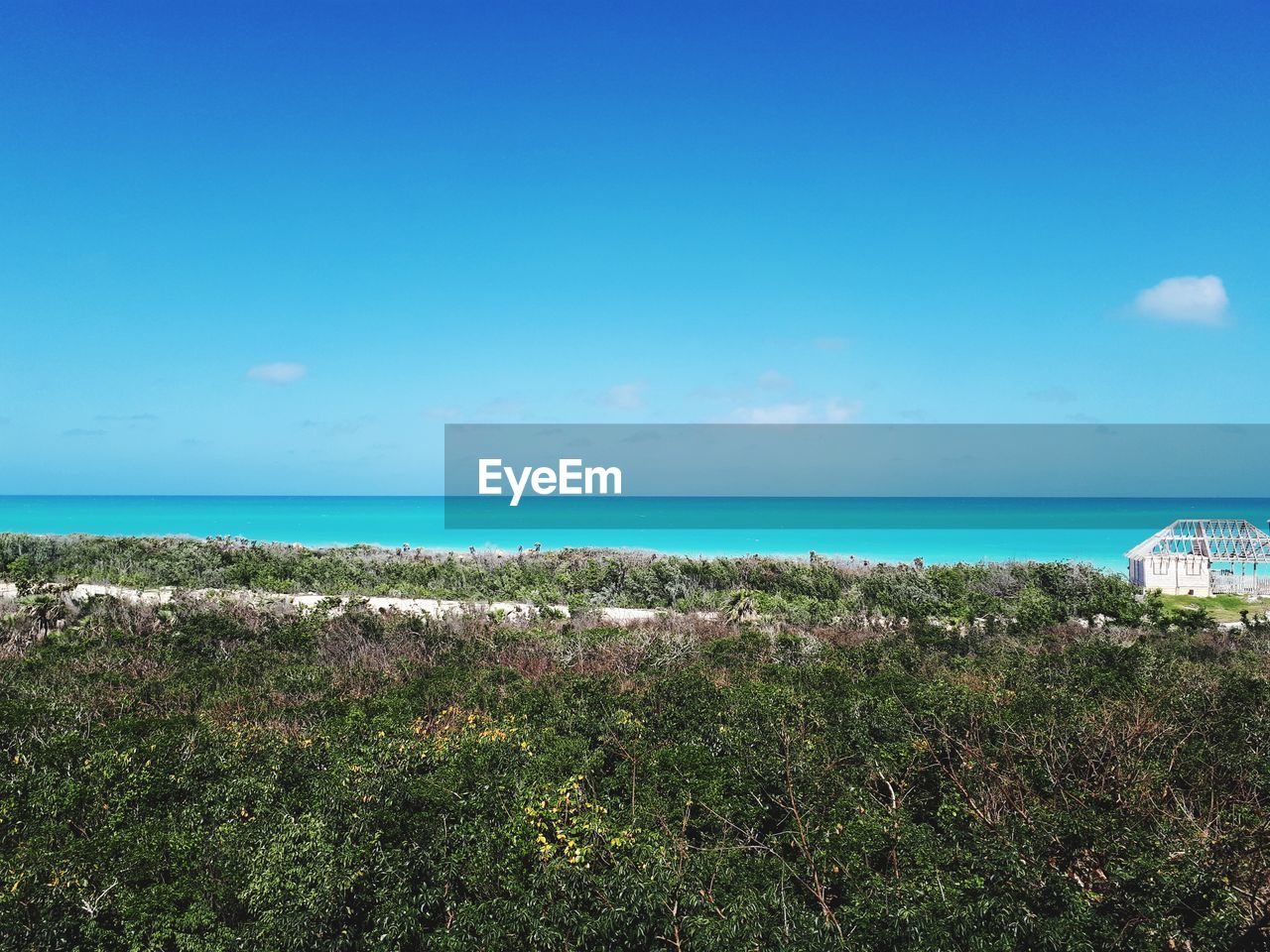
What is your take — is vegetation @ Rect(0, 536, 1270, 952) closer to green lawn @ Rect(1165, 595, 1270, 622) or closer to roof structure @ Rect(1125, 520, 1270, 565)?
green lawn @ Rect(1165, 595, 1270, 622)

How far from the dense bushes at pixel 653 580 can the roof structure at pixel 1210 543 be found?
4117 mm

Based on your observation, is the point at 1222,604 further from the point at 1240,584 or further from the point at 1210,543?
the point at 1210,543

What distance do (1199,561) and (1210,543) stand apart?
4.38 metres

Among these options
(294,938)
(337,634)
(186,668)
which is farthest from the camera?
(337,634)

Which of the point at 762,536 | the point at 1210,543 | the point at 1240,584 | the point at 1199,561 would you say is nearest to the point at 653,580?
the point at 1199,561

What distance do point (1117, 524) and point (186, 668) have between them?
2896 inches

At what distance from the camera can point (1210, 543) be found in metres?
25.6

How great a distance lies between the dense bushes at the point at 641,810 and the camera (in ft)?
11.7

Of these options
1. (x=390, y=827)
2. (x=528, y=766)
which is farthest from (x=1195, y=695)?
(x=390, y=827)

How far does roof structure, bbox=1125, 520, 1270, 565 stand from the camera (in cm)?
2273

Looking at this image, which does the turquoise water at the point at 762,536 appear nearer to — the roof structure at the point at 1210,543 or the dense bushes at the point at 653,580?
the roof structure at the point at 1210,543

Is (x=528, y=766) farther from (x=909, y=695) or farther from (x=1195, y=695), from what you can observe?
(x=1195, y=695)

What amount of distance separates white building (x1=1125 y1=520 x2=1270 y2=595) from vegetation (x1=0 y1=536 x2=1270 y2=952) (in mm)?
14538

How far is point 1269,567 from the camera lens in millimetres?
25062
